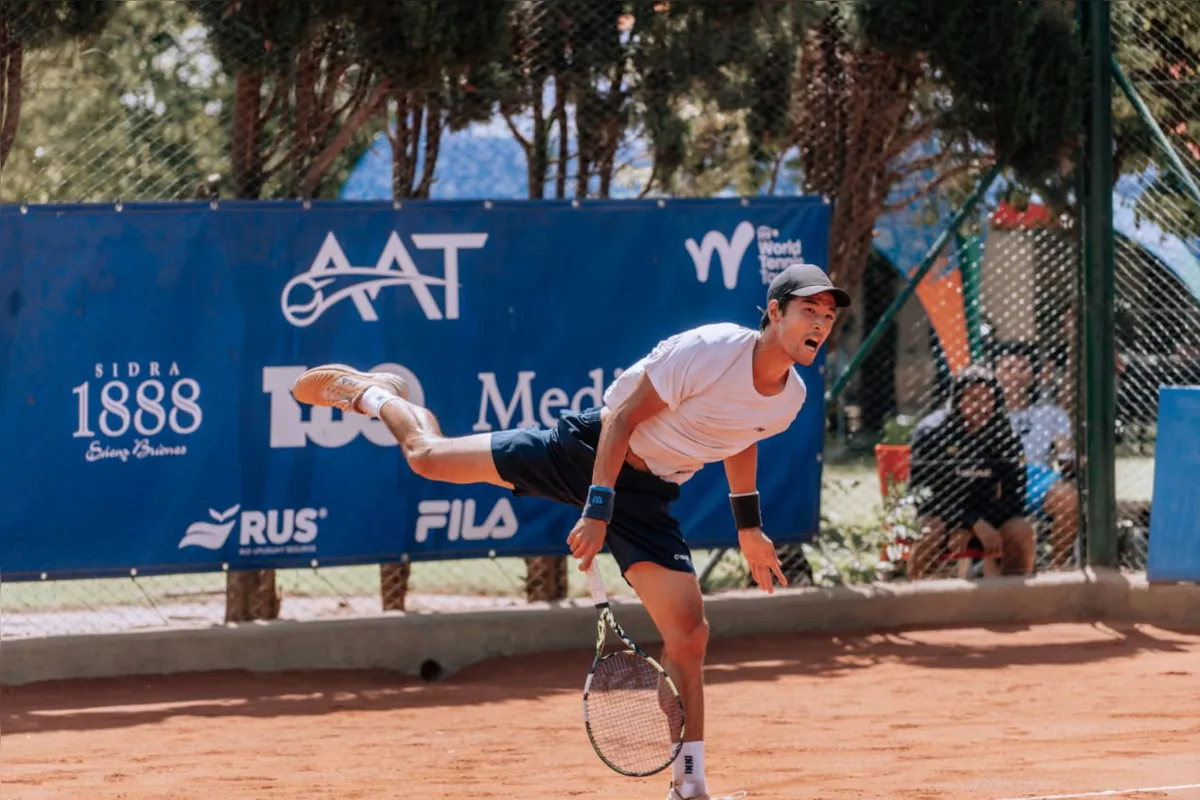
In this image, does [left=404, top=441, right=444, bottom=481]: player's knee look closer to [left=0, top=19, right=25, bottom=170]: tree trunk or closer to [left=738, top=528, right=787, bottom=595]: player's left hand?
[left=738, top=528, right=787, bottom=595]: player's left hand

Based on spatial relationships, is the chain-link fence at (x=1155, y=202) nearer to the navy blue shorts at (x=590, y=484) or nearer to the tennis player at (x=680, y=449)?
the tennis player at (x=680, y=449)

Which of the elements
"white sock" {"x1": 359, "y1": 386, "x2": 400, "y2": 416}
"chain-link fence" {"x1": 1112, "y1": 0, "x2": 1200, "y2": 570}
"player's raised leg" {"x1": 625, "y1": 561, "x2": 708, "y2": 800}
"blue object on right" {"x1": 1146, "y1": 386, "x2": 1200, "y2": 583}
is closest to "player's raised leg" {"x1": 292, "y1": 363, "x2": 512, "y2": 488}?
"white sock" {"x1": 359, "y1": 386, "x2": 400, "y2": 416}

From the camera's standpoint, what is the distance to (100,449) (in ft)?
24.8

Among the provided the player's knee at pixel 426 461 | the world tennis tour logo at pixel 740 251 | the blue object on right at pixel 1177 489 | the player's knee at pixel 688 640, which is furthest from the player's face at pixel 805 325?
the blue object on right at pixel 1177 489

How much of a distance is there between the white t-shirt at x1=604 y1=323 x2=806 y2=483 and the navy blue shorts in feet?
0.44

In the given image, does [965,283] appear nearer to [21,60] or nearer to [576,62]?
[576,62]

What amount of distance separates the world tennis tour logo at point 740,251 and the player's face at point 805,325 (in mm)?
3453

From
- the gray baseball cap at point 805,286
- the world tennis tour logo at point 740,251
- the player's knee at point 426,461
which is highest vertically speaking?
the world tennis tour logo at point 740,251

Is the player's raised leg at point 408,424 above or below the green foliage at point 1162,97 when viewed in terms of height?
below

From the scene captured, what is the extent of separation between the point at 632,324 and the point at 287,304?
6.09ft

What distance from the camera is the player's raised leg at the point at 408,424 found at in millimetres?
5641

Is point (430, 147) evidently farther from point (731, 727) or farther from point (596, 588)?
point (596, 588)

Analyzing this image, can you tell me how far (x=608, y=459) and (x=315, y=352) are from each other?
3220 mm

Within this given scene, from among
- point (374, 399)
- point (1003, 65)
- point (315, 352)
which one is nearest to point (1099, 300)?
point (1003, 65)
